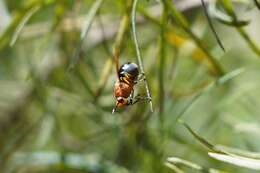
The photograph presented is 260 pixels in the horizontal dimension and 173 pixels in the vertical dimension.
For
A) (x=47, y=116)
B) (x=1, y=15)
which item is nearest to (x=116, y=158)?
(x=47, y=116)

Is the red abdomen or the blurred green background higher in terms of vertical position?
the blurred green background

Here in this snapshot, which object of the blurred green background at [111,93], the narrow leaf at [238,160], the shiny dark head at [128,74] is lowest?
the narrow leaf at [238,160]

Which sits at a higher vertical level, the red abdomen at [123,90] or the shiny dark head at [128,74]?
the shiny dark head at [128,74]

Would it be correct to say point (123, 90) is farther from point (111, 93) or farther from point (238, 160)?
point (111, 93)

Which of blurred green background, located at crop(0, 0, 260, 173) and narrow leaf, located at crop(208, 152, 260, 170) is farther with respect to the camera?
blurred green background, located at crop(0, 0, 260, 173)

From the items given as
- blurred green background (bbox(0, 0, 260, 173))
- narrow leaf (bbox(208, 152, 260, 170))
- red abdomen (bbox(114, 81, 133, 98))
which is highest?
blurred green background (bbox(0, 0, 260, 173))

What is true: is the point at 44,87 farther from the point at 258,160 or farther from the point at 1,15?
the point at 258,160
